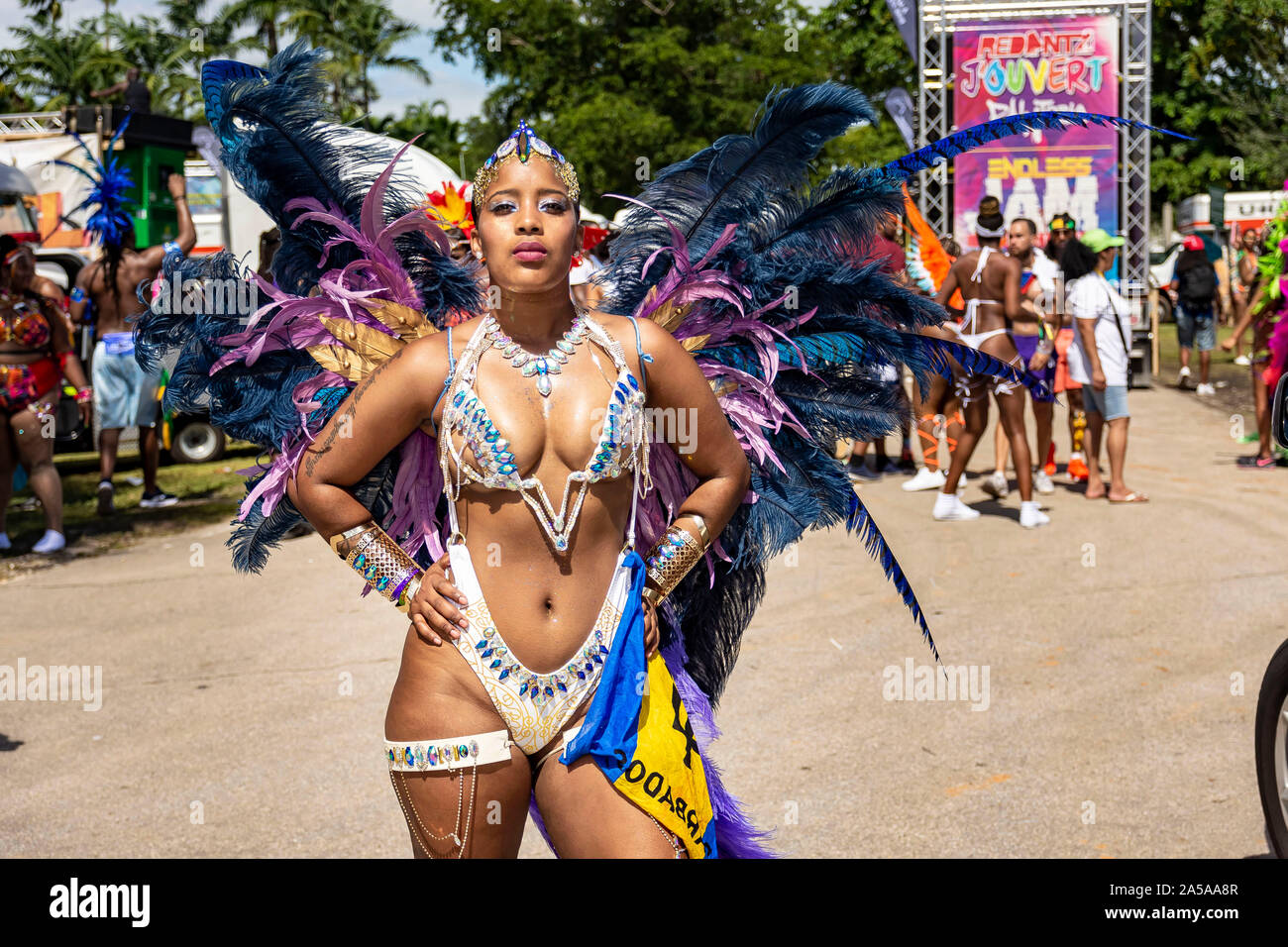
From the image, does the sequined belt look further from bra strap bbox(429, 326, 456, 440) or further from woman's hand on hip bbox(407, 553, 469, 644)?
bra strap bbox(429, 326, 456, 440)

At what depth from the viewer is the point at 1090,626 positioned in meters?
6.54

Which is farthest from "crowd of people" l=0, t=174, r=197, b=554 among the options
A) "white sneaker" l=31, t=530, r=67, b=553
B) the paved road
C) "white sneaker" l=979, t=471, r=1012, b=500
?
"white sneaker" l=979, t=471, r=1012, b=500

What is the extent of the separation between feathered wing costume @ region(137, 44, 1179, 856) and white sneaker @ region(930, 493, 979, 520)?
604 cm

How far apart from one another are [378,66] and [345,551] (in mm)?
38282

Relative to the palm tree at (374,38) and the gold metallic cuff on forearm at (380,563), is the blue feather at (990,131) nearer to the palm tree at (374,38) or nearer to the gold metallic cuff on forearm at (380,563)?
the gold metallic cuff on forearm at (380,563)

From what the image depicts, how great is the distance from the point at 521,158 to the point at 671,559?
0.89 metres

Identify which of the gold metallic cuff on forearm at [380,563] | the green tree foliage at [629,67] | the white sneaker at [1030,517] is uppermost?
the green tree foliage at [629,67]

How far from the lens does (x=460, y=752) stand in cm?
262

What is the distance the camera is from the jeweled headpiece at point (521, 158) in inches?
107

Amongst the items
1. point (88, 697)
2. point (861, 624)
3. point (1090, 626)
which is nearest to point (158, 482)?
point (88, 697)

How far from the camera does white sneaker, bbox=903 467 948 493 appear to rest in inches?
411

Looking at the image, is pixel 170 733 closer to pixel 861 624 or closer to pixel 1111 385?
pixel 861 624

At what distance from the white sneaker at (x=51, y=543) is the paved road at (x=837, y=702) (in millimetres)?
446

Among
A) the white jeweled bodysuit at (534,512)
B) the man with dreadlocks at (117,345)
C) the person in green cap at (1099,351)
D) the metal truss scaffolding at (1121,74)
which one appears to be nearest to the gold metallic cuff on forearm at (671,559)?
the white jeweled bodysuit at (534,512)
